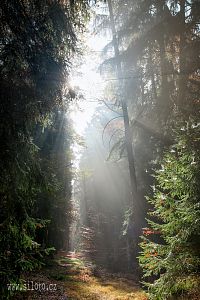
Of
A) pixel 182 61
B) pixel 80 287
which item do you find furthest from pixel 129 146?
pixel 80 287

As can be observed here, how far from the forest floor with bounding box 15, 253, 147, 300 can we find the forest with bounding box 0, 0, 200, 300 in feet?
0.21

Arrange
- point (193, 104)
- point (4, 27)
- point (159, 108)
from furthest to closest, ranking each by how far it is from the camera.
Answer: point (159, 108)
point (193, 104)
point (4, 27)

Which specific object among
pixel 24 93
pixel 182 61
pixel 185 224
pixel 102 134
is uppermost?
pixel 182 61

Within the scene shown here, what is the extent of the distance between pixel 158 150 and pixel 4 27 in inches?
321

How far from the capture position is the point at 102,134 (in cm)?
1330

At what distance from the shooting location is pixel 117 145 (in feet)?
49.3

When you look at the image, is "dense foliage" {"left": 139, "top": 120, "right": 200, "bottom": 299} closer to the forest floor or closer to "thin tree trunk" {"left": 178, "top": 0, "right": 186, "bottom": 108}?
the forest floor

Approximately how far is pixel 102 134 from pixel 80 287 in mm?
6414

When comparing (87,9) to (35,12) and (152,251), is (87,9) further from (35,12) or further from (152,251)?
(152,251)

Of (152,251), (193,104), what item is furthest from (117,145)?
(152,251)

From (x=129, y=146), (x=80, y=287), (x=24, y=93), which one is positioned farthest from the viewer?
(x=129, y=146)

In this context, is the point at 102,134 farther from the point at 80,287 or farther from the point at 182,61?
the point at 80,287

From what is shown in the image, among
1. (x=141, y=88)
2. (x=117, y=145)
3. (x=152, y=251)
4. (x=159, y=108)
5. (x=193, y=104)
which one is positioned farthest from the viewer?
(x=117, y=145)

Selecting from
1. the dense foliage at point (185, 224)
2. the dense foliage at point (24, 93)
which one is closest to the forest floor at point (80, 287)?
the dense foliage at point (24, 93)
